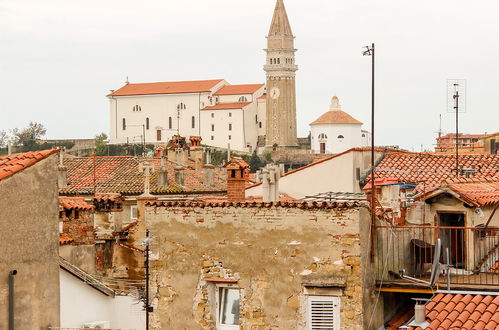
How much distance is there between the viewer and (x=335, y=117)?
126m

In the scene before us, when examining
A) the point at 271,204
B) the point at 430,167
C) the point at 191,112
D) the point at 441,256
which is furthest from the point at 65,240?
the point at 191,112

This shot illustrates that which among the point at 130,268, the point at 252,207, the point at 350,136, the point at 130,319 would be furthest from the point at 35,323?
the point at 350,136

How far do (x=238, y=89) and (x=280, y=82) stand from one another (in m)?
6.15

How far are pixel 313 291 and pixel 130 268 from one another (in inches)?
311

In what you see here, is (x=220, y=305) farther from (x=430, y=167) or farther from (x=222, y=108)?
(x=222, y=108)

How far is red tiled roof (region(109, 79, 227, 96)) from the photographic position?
133m

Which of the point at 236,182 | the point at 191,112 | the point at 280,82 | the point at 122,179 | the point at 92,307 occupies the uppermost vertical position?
the point at 280,82

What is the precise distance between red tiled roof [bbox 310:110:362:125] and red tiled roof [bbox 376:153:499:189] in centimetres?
10410

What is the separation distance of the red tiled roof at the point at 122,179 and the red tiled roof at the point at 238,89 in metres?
96.0

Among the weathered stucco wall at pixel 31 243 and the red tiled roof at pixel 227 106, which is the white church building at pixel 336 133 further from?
the weathered stucco wall at pixel 31 243

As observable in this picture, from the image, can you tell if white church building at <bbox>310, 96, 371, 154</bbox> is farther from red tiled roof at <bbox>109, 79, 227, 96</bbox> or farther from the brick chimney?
the brick chimney

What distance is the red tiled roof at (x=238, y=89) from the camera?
132500 millimetres

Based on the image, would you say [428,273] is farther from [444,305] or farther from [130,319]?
[130,319]

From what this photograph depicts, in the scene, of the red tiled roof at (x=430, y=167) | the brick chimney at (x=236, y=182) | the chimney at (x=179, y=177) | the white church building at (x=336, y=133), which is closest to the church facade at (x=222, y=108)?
the white church building at (x=336, y=133)
